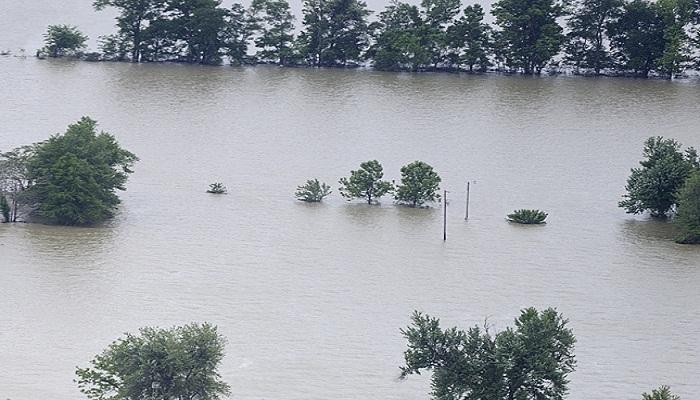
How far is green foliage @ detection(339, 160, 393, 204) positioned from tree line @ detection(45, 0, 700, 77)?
1063 cm

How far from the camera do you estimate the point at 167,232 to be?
2452cm

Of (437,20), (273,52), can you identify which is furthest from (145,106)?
(437,20)

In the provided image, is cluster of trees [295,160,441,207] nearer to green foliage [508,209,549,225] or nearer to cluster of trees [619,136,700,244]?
green foliage [508,209,549,225]

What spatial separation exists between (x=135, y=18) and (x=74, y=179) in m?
14.2

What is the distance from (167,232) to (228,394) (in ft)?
27.1

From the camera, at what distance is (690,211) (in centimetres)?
2444

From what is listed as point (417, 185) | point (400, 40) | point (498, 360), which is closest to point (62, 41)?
point (400, 40)

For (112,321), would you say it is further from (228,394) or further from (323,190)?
(323,190)

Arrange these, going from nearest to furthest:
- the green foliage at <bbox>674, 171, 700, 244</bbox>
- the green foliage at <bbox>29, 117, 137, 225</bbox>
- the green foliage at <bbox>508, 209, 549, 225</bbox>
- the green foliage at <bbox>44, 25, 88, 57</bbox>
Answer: the green foliage at <bbox>674, 171, 700, 244</bbox> → the green foliage at <bbox>29, 117, 137, 225</bbox> → the green foliage at <bbox>508, 209, 549, 225</bbox> → the green foliage at <bbox>44, 25, 88, 57</bbox>

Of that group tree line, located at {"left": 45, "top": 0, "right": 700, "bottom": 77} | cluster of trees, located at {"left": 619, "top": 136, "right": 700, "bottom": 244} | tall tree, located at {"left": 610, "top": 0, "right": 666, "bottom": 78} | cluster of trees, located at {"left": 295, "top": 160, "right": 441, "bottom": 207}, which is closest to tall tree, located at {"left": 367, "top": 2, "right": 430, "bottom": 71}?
tree line, located at {"left": 45, "top": 0, "right": 700, "bottom": 77}

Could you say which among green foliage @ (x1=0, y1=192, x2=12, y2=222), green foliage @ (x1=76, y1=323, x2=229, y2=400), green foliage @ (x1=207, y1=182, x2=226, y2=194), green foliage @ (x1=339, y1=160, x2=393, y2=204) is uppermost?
green foliage @ (x1=339, y1=160, x2=393, y2=204)

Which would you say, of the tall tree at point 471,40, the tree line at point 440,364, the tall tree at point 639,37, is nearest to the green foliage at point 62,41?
the tall tree at point 471,40

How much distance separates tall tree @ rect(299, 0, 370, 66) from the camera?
37.8m

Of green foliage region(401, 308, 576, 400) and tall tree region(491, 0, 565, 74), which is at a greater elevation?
tall tree region(491, 0, 565, 74)
